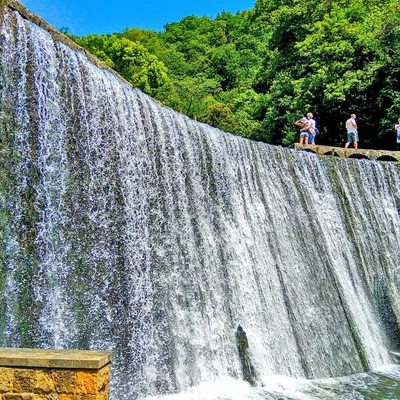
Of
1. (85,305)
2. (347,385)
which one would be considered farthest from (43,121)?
(347,385)

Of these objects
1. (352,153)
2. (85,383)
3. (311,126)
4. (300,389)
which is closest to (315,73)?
(311,126)

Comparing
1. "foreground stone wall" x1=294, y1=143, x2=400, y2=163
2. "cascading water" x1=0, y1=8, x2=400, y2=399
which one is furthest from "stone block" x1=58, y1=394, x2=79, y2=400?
"foreground stone wall" x1=294, y1=143, x2=400, y2=163

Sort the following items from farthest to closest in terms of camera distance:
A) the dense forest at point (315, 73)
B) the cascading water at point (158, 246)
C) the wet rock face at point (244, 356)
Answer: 1. the dense forest at point (315, 73)
2. the wet rock face at point (244, 356)
3. the cascading water at point (158, 246)

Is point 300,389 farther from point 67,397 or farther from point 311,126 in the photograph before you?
point 311,126

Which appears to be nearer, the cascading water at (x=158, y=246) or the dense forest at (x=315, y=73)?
the cascading water at (x=158, y=246)

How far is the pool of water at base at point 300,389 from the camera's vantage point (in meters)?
7.07

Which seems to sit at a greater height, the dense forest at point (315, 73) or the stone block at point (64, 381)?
the dense forest at point (315, 73)

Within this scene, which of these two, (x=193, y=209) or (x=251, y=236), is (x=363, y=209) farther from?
(x=193, y=209)

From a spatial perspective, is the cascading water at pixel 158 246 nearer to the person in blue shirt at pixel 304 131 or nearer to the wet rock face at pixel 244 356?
the wet rock face at pixel 244 356

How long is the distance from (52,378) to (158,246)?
4.51 m

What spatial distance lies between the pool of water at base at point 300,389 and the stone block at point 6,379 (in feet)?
11.5

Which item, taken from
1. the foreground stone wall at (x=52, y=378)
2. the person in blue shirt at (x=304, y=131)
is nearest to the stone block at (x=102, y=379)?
the foreground stone wall at (x=52, y=378)

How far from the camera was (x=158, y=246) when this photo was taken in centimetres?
802

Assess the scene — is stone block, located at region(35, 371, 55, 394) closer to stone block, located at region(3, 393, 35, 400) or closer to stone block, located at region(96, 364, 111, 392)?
stone block, located at region(3, 393, 35, 400)
